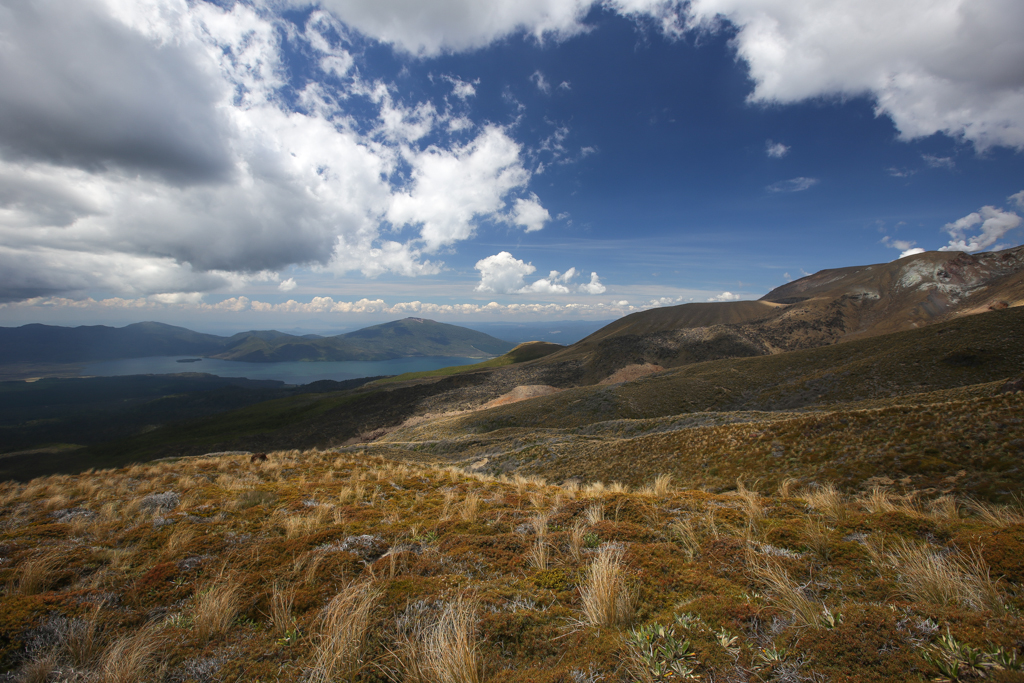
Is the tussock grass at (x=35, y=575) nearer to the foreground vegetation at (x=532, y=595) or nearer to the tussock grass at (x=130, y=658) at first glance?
the foreground vegetation at (x=532, y=595)

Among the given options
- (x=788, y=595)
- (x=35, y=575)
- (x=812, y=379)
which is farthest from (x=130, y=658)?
(x=812, y=379)

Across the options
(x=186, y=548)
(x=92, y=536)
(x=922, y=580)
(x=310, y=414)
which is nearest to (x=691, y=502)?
(x=922, y=580)

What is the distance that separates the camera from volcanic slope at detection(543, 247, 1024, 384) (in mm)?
67125

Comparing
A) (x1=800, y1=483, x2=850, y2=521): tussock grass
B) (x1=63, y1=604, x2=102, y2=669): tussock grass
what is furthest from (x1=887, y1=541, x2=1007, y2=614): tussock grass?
(x1=63, y1=604, x2=102, y2=669): tussock grass

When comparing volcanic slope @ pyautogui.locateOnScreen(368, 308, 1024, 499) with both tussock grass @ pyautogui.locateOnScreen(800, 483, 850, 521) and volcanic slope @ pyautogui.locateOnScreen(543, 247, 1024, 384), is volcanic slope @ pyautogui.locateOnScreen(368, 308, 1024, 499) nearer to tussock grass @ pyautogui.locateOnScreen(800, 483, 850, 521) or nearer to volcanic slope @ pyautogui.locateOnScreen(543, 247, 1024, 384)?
tussock grass @ pyautogui.locateOnScreen(800, 483, 850, 521)

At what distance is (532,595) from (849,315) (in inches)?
4557

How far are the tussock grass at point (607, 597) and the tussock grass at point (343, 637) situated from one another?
2.25 meters

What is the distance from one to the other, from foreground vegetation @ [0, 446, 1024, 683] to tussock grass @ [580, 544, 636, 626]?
3 cm

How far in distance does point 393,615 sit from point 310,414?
9020cm

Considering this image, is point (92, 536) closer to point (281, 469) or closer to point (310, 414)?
point (281, 469)

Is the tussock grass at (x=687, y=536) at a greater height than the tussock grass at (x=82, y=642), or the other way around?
the tussock grass at (x=82, y=642)

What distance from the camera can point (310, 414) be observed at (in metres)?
81.0

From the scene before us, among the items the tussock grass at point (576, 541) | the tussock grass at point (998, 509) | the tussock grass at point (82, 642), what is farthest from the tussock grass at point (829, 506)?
the tussock grass at point (82, 642)

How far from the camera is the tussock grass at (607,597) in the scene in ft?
11.9
